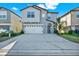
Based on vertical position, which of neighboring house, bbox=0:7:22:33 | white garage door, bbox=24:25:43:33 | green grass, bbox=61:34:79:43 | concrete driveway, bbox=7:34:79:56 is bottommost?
concrete driveway, bbox=7:34:79:56

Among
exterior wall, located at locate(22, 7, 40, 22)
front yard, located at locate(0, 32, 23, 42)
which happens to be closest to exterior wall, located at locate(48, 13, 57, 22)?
exterior wall, located at locate(22, 7, 40, 22)

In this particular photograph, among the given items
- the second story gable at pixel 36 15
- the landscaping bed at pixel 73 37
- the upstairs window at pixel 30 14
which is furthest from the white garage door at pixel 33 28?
the landscaping bed at pixel 73 37

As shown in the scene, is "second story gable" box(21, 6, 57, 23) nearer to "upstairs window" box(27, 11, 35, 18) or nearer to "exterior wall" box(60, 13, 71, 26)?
"upstairs window" box(27, 11, 35, 18)

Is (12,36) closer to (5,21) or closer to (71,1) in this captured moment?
(5,21)

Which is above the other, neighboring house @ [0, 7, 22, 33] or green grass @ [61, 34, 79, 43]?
neighboring house @ [0, 7, 22, 33]

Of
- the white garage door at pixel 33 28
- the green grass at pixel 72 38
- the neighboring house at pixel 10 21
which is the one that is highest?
the neighboring house at pixel 10 21

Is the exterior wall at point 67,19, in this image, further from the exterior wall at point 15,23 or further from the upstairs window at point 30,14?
the exterior wall at point 15,23

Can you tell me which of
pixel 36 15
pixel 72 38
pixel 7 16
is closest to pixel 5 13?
pixel 7 16
